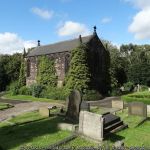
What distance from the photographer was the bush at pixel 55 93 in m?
39.3

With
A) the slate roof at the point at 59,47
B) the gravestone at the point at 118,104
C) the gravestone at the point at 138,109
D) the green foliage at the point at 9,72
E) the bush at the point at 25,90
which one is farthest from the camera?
the green foliage at the point at 9,72

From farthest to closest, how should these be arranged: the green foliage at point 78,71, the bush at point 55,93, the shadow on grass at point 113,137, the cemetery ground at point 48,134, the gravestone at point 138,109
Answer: the bush at point 55,93 < the green foliage at point 78,71 < the gravestone at point 138,109 < the shadow on grass at point 113,137 < the cemetery ground at point 48,134

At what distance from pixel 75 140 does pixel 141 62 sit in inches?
1994

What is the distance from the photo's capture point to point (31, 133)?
16.6m

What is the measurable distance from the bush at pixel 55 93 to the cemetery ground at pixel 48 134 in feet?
59.0

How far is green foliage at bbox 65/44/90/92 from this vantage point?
39.0m

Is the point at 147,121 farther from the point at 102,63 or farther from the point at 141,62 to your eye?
the point at 141,62

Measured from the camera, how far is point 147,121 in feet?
66.4

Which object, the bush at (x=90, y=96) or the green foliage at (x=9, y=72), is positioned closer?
the bush at (x=90, y=96)

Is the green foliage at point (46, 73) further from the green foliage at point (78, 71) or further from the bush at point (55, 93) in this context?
the green foliage at point (78, 71)

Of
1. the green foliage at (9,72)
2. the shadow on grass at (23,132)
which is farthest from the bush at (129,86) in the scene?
the shadow on grass at (23,132)

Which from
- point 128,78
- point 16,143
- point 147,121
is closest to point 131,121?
point 147,121

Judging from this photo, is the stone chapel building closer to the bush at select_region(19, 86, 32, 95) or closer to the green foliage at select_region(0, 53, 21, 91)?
the bush at select_region(19, 86, 32, 95)

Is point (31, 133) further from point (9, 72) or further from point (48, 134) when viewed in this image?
point (9, 72)
